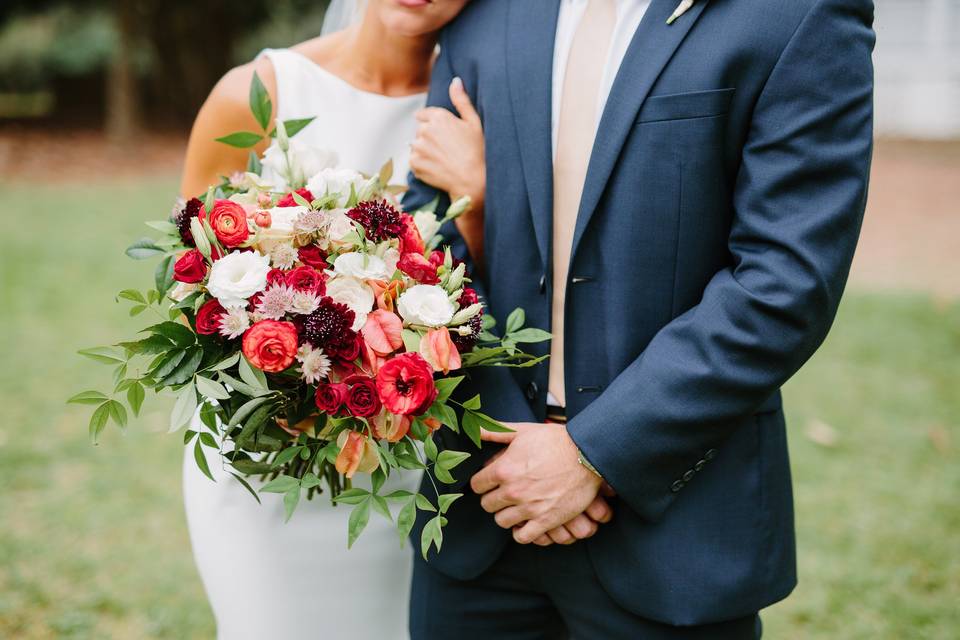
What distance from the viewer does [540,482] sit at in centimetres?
181

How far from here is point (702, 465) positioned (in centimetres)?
185

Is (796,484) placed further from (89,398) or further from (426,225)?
(89,398)

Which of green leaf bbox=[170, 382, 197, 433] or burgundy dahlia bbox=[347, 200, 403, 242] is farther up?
burgundy dahlia bbox=[347, 200, 403, 242]

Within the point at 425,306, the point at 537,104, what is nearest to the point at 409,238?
the point at 425,306

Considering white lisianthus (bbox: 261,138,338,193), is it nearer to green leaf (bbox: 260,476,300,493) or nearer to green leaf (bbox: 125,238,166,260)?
green leaf (bbox: 125,238,166,260)

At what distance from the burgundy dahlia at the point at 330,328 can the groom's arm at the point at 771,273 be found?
1.67ft

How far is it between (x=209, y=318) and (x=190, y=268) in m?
0.11

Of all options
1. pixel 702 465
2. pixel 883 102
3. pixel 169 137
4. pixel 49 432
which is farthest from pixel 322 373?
pixel 883 102

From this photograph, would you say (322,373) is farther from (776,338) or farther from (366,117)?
(366,117)

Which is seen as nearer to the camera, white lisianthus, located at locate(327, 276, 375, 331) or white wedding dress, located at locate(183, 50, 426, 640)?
white lisianthus, located at locate(327, 276, 375, 331)

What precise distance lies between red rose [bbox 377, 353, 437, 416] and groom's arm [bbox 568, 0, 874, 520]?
0.37 m

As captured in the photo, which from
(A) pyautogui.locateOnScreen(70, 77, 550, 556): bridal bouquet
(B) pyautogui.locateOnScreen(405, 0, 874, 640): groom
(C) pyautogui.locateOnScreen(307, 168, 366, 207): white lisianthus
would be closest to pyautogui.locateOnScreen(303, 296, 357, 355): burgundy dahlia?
(A) pyautogui.locateOnScreen(70, 77, 550, 556): bridal bouquet

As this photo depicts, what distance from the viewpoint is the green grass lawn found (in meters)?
3.71

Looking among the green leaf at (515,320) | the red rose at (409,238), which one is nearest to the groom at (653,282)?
the green leaf at (515,320)
